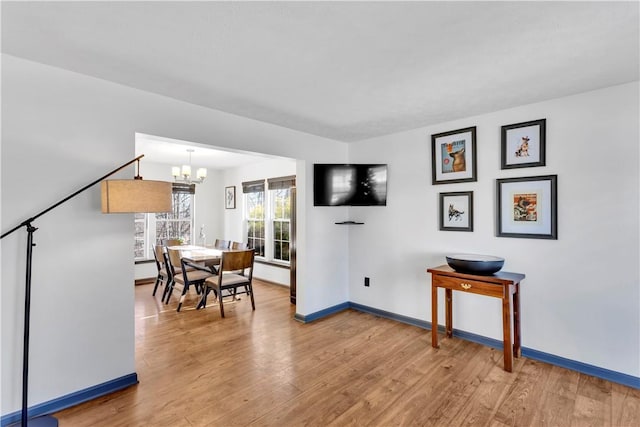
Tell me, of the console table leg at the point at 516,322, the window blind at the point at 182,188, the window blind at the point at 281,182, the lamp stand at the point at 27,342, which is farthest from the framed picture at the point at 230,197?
the console table leg at the point at 516,322

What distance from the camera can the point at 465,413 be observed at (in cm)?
208

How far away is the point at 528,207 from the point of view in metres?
2.85


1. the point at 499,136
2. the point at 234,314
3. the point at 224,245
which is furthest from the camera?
the point at 224,245

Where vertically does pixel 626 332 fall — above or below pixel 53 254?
below

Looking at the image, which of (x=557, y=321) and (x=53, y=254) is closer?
(x=53, y=254)

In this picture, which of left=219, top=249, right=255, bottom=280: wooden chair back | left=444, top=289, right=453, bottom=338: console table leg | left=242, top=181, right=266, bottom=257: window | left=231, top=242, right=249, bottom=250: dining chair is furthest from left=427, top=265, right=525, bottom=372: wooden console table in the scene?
left=242, top=181, right=266, bottom=257: window

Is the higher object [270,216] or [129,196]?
[129,196]

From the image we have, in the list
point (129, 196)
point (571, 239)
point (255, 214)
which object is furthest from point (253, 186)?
point (571, 239)

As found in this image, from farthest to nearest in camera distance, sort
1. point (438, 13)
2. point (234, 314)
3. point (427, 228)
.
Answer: point (234, 314)
point (427, 228)
point (438, 13)

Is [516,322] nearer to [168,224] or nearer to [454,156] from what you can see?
[454,156]

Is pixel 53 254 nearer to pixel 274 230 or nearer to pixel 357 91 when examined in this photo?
pixel 357 91

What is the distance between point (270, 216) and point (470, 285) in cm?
409

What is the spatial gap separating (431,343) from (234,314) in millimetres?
2493


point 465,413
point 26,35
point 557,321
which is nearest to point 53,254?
point 26,35
